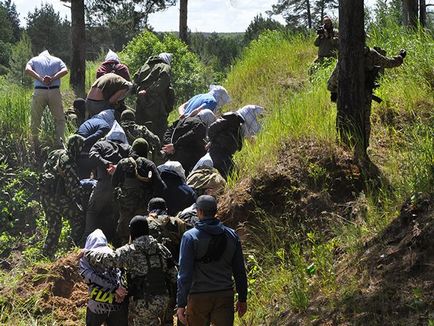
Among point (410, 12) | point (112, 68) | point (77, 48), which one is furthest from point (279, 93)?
point (77, 48)

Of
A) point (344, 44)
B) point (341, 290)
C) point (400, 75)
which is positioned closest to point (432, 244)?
point (341, 290)

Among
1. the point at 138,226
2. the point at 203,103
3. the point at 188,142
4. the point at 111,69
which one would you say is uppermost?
the point at 111,69

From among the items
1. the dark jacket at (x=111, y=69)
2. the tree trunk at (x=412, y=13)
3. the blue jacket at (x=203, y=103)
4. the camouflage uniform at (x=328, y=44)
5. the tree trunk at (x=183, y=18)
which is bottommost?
the blue jacket at (x=203, y=103)

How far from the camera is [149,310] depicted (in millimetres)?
5402

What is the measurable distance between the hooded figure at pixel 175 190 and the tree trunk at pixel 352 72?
6.80 ft

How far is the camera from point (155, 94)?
32.7 feet

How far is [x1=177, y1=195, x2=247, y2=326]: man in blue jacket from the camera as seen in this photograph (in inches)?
193

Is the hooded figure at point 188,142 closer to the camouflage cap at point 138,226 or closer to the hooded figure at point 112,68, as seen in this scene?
the hooded figure at point 112,68

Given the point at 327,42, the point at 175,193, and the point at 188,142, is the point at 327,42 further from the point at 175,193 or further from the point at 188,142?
the point at 175,193

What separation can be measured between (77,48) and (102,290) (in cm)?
995

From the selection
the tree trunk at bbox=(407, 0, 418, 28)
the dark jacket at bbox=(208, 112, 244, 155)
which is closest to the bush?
the tree trunk at bbox=(407, 0, 418, 28)

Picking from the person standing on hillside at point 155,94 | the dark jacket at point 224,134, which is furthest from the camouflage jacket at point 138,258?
the person standing on hillside at point 155,94

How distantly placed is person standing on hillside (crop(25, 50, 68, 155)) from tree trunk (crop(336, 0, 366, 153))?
16.8ft

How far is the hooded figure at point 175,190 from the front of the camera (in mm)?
7158
